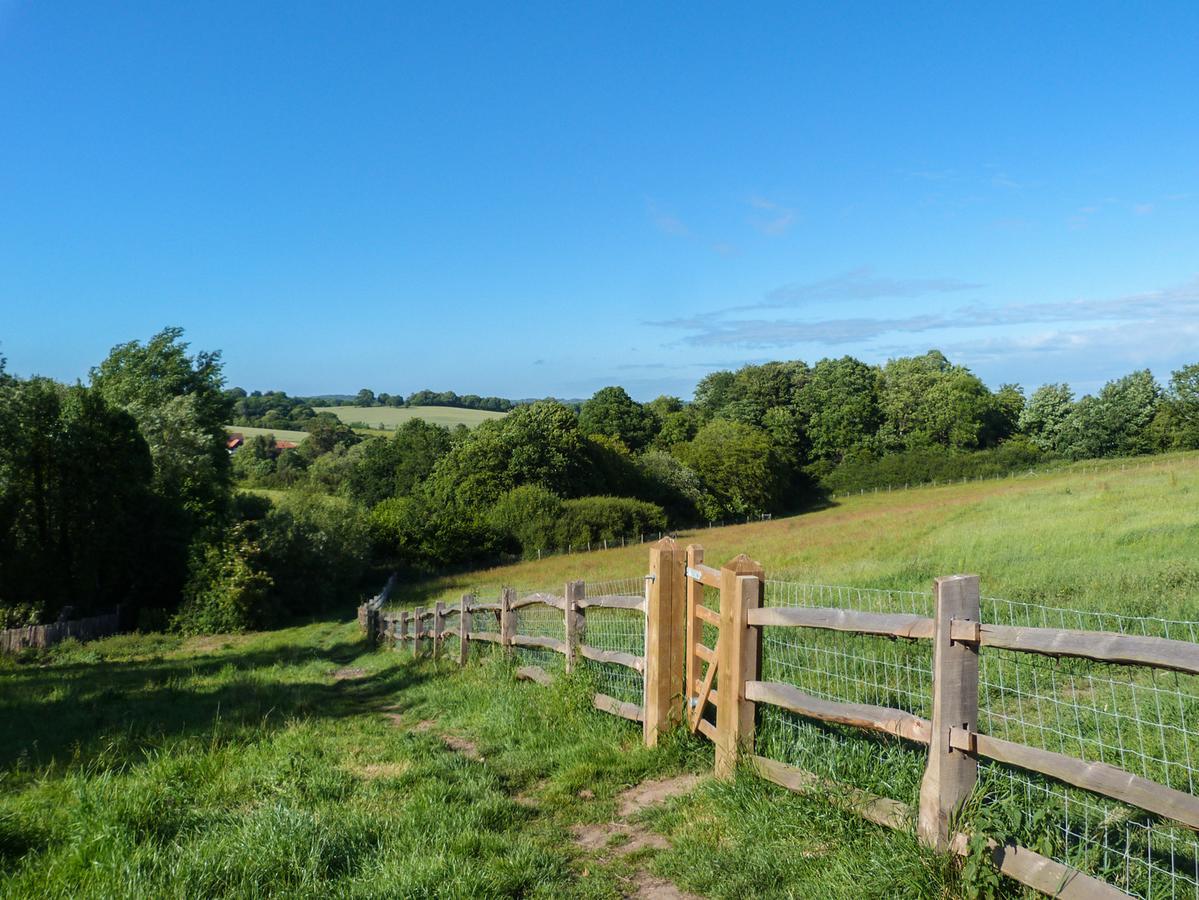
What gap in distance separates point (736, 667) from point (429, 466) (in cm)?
6077

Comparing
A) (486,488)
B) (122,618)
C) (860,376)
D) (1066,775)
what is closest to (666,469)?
(486,488)

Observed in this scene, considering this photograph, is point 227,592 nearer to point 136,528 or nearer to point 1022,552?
point 136,528

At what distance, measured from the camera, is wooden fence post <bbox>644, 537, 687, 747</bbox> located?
6508 millimetres

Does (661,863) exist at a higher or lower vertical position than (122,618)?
higher

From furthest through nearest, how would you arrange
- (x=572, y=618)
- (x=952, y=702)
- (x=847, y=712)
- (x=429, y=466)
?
(x=429, y=466)
(x=572, y=618)
(x=847, y=712)
(x=952, y=702)

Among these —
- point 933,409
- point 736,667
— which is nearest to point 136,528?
point 736,667

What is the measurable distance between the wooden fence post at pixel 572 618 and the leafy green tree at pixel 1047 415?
7586 cm

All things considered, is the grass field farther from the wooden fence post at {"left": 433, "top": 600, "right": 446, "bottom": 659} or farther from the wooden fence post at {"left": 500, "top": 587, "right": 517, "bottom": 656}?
the wooden fence post at {"left": 433, "top": 600, "right": 446, "bottom": 659}

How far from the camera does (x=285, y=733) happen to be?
8062mm

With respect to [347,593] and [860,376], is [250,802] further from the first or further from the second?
[860,376]

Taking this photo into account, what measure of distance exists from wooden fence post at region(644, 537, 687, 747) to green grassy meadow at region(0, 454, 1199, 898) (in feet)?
0.79

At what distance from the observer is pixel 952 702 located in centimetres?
400

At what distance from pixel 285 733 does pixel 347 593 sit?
36.7 metres

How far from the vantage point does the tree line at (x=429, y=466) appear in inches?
1287
